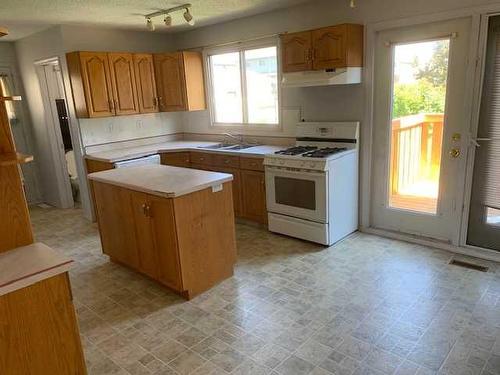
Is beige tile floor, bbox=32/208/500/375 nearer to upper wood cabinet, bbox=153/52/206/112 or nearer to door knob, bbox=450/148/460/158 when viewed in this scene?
door knob, bbox=450/148/460/158

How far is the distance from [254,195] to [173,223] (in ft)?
5.68

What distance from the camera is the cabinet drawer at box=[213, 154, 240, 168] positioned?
437cm

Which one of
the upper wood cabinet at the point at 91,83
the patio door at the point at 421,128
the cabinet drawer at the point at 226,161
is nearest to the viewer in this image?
the patio door at the point at 421,128

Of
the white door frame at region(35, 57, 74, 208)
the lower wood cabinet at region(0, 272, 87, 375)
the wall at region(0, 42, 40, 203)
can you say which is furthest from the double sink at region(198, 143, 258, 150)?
the lower wood cabinet at region(0, 272, 87, 375)

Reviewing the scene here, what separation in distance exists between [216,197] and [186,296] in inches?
31.9

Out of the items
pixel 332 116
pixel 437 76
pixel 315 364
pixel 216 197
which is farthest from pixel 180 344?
pixel 437 76

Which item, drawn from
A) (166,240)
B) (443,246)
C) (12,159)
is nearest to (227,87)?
(166,240)

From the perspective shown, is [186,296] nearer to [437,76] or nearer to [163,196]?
[163,196]

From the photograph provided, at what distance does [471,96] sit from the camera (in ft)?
10.2

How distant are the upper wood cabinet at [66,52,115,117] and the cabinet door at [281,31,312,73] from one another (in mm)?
→ 2165

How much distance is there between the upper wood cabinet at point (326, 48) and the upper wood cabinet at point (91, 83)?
2196 millimetres

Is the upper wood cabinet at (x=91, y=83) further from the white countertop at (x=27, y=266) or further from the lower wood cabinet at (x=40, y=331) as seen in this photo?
the lower wood cabinet at (x=40, y=331)

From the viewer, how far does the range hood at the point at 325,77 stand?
347 cm

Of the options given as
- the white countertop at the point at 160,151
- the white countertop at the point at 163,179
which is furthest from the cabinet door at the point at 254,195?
the white countertop at the point at 163,179
